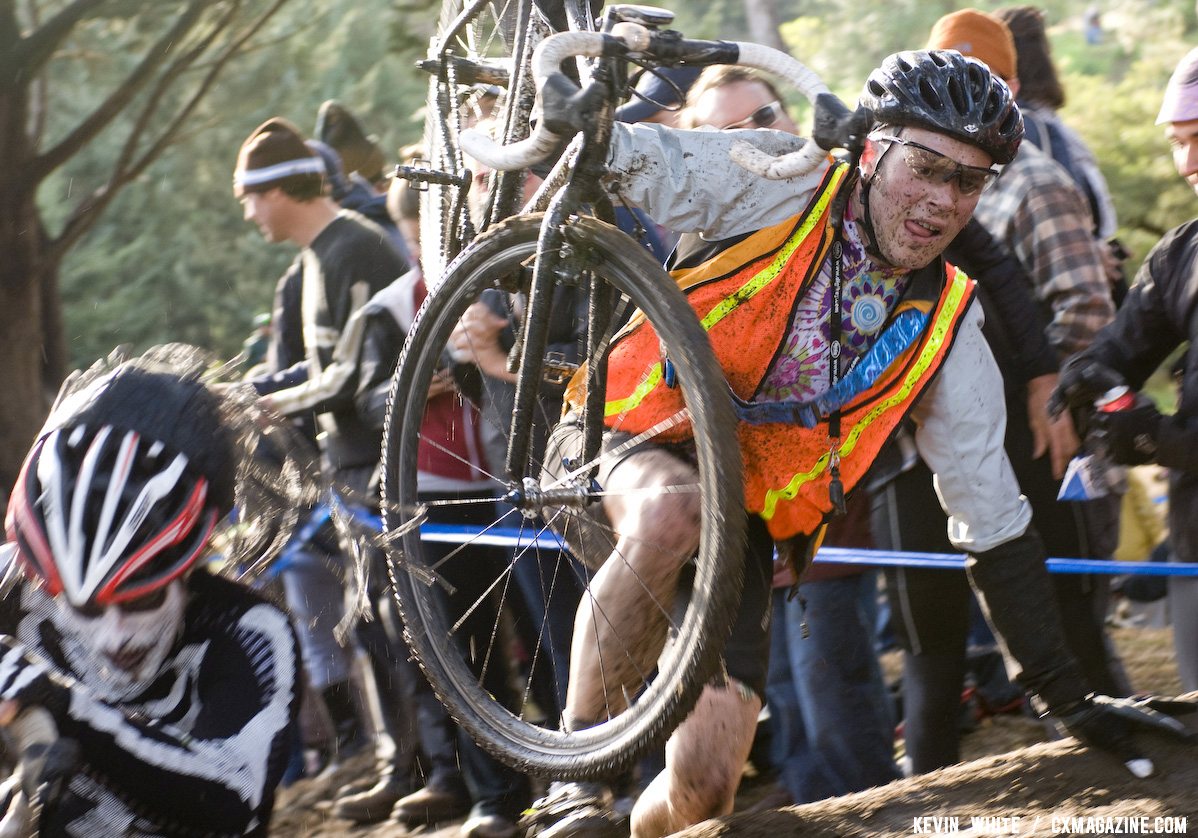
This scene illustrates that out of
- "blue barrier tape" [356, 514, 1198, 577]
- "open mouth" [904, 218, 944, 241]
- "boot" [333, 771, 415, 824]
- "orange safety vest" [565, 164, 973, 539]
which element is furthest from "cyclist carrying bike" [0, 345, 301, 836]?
"boot" [333, 771, 415, 824]

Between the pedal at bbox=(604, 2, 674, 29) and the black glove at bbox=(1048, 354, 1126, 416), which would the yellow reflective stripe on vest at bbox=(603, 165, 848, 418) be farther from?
the black glove at bbox=(1048, 354, 1126, 416)

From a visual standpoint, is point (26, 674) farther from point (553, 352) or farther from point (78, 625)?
point (553, 352)

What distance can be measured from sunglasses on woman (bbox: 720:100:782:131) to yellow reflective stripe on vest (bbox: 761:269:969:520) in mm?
1152

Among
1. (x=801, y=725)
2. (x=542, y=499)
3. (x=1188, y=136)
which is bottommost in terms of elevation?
(x=801, y=725)

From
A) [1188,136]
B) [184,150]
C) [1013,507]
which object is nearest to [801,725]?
[1013,507]

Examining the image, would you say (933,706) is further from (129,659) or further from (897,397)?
(129,659)

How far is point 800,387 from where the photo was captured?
119 inches

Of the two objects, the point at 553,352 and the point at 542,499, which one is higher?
the point at 553,352

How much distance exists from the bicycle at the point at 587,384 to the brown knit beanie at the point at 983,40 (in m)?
1.63

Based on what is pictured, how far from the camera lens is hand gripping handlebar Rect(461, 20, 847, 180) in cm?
272

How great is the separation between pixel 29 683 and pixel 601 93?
4.83ft

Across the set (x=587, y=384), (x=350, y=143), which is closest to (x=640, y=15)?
(x=587, y=384)

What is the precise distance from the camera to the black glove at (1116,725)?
3199mm

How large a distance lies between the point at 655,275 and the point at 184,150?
35.3 ft
